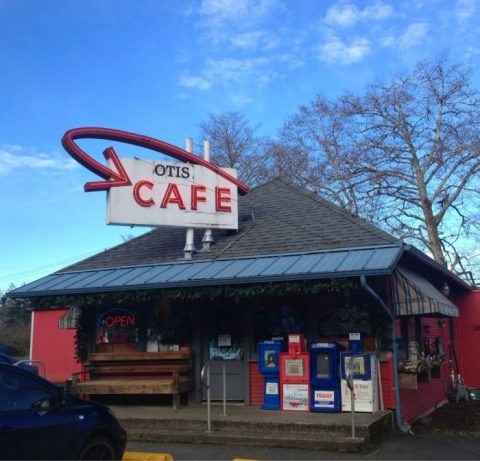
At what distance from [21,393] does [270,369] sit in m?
5.84

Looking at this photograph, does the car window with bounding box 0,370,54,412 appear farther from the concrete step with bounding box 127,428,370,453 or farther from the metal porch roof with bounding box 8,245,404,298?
the metal porch roof with bounding box 8,245,404,298

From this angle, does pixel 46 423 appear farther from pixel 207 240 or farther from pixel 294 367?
pixel 207 240

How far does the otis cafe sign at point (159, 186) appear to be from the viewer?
12.2 m

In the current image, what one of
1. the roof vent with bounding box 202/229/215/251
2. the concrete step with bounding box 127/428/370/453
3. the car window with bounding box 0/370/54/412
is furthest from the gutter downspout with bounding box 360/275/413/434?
the car window with bounding box 0/370/54/412

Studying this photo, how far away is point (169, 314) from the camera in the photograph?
12.2 metres

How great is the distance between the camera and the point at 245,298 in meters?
11.8

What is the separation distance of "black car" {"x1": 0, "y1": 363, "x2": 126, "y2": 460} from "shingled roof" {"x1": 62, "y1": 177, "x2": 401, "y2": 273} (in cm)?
586

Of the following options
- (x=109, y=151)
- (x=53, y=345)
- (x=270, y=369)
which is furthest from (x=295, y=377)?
(x=53, y=345)

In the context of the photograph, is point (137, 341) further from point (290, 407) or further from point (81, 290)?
point (290, 407)

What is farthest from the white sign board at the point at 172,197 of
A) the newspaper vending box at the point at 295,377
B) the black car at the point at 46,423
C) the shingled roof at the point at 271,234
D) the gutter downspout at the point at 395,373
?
the black car at the point at 46,423

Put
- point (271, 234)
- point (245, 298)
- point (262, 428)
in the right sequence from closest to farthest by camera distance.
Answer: point (262, 428) → point (245, 298) → point (271, 234)

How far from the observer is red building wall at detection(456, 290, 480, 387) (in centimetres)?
1712

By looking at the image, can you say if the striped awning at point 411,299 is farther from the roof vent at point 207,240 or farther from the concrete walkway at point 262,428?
the roof vent at point 207,240

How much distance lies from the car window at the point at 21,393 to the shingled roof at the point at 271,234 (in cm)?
627
